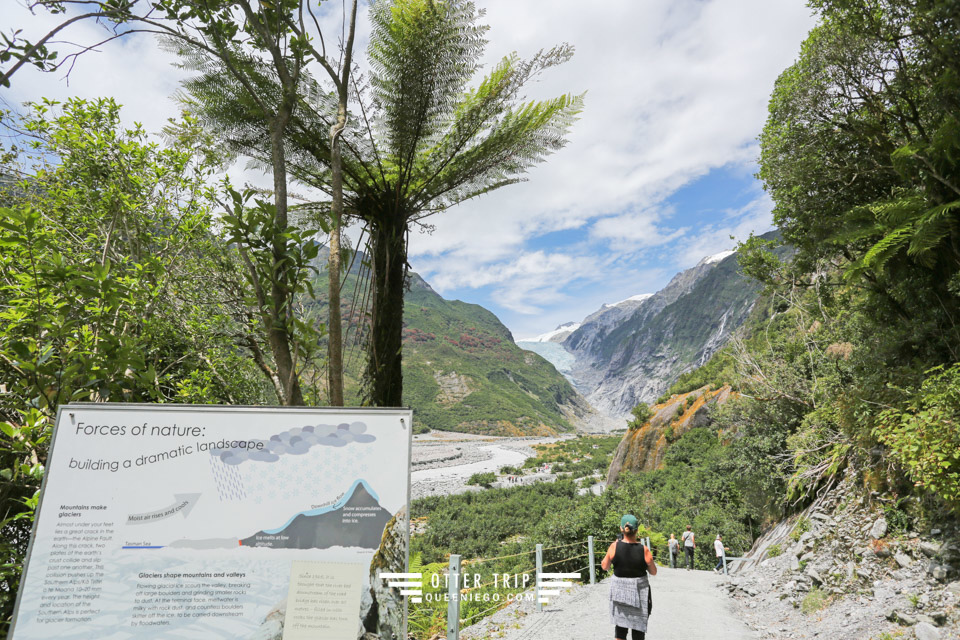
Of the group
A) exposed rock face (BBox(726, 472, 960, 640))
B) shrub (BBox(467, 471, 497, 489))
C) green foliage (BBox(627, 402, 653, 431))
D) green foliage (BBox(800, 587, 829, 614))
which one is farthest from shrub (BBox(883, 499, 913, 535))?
shrub (BBox(467, 471, 497, 489))

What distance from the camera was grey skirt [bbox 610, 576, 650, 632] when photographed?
3266 mm

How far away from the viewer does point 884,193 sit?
207 inches

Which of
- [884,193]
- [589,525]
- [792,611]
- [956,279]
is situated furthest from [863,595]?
[589,525]

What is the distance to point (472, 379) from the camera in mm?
93250

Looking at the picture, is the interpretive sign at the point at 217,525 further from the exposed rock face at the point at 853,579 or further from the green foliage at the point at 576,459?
the green foliage at the point at 576,459

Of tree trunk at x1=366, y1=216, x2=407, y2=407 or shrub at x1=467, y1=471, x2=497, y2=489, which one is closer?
tree trunk at x1=366, y1=216, x2=407, y2=407

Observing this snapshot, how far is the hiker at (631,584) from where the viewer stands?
10.7 ft

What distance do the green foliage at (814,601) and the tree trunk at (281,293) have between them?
18.4 ft

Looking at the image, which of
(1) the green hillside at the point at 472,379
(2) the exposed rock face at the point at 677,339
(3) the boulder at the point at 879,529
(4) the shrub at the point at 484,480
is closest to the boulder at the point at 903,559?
(3) the boulder at the point at 879,529

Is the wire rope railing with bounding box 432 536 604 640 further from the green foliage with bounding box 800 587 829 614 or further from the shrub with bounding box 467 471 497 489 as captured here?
the shrub with bounding box 467 471 497 489

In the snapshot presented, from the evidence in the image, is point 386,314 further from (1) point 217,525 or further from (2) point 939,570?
(2) point 939,570

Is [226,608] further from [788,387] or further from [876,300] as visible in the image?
[788,387]

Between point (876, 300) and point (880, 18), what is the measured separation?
3113 millimetres

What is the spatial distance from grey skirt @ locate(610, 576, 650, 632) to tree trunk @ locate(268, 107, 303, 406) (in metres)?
2.78
